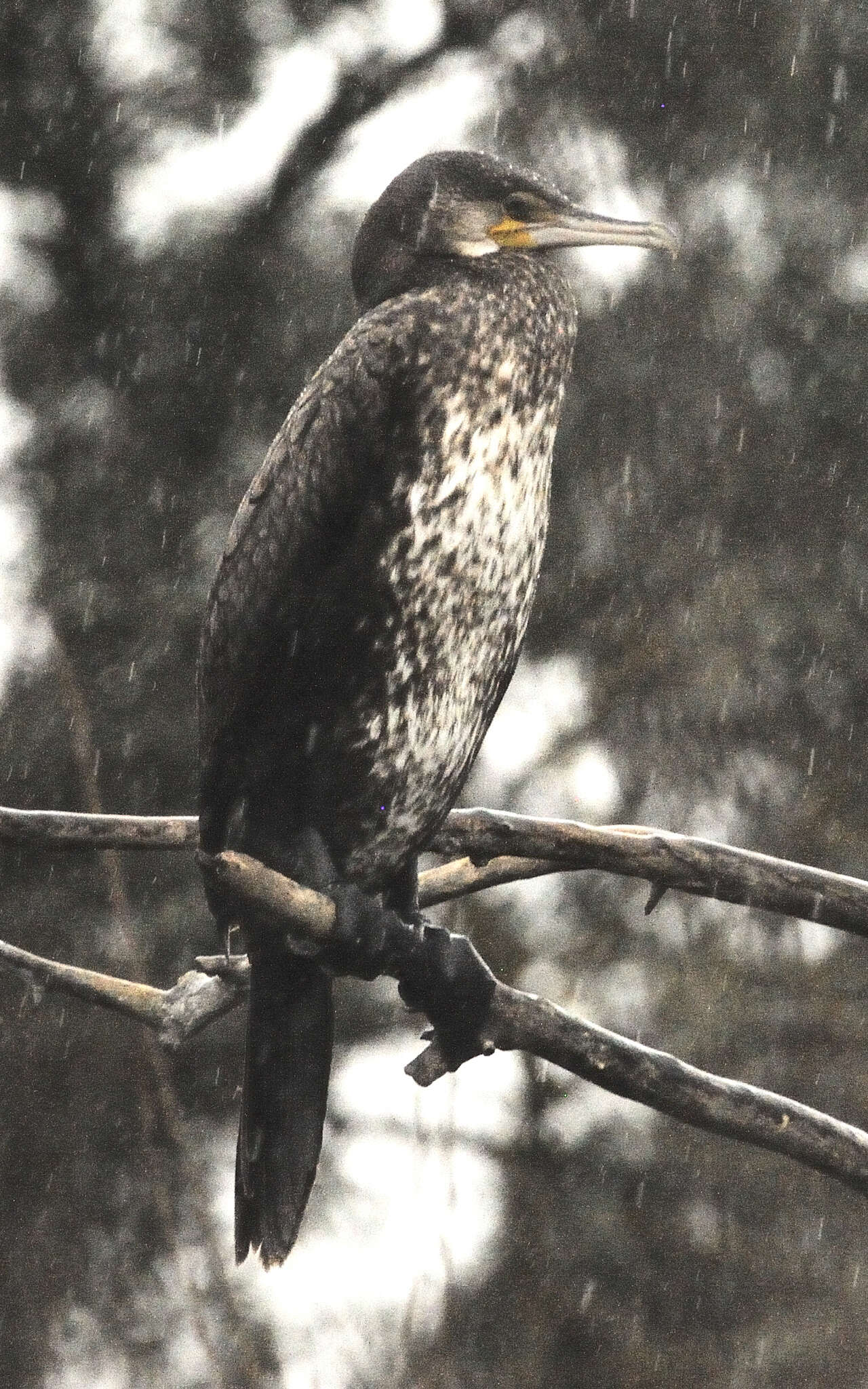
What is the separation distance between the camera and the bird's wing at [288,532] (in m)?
2.22

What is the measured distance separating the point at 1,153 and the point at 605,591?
224 cm

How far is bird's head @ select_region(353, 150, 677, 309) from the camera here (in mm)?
2369

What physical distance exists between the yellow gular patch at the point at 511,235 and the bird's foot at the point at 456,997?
3.02ft

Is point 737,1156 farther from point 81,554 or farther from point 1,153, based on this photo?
point 1,153

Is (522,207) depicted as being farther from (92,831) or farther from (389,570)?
(92,831)

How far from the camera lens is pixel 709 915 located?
17.4 feet

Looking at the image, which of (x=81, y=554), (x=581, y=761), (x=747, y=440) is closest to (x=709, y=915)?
(x=581, y=761)

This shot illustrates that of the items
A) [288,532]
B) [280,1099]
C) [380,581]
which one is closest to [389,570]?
[380,581]

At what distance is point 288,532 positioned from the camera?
7.45 feet

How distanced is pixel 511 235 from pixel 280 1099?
117 cm

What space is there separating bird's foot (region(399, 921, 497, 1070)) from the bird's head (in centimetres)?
87

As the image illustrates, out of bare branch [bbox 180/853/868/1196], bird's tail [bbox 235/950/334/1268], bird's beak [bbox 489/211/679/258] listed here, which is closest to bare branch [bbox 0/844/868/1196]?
bare branch [bbox 180/853/868/1196]

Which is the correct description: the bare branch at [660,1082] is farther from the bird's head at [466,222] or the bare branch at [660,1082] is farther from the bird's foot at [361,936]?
the bird's head at [466,222]

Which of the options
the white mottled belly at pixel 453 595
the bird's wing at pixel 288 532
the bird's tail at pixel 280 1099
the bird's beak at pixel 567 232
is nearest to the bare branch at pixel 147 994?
the bird's tail at pixel 280 1099
